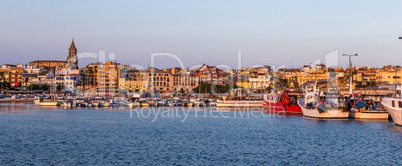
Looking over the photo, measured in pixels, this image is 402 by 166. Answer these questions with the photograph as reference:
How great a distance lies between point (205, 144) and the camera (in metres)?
37.8

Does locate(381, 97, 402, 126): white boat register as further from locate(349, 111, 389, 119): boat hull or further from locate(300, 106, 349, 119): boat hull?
locate(300, 106, 349, 119): boat hull

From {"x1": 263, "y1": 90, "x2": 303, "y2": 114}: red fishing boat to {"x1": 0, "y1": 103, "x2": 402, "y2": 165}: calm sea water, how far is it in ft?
67.1

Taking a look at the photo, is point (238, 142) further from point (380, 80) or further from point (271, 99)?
point (380, 80)

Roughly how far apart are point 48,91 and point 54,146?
15707 centimetres

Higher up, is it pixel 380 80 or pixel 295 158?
pixel 380 80

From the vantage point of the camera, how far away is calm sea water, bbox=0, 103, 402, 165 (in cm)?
3072

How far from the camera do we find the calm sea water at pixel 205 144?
30.7m

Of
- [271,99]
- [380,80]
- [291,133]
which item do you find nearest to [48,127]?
[291,133]

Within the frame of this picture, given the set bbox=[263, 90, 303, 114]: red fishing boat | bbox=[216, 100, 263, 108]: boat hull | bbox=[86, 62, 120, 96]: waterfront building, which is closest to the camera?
bbox=[263, 90, 303, 114]: red fishing boat

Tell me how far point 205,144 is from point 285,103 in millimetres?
39480

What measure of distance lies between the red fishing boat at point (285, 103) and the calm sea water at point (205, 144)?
20467 millimetres

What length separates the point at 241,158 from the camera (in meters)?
31.5

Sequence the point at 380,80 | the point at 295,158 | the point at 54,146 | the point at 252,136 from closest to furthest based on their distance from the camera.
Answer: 1. the point at 295,158
2. the point at 54,146
3. the point at 252,136
4. the point at 380,80

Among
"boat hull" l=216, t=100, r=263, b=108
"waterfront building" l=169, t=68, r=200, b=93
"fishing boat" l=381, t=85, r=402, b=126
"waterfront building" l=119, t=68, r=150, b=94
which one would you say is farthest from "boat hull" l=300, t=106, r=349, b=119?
"waterfront building" l=169, t=68, r=200, b=93
